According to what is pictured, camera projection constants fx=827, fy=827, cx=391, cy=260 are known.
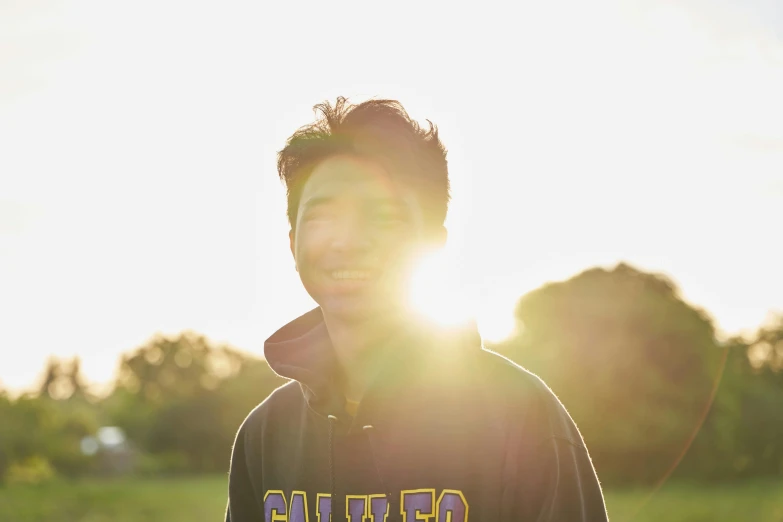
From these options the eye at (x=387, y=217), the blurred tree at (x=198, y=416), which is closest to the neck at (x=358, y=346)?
the eye at (x=387, y=217)

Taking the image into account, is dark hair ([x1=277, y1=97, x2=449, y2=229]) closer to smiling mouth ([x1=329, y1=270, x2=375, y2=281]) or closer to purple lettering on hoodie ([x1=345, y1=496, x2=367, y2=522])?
smiling mouth ([x1=329, y1=270, x2=375, y2=281])

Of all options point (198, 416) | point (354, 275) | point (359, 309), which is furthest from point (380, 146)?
point (198, 416)

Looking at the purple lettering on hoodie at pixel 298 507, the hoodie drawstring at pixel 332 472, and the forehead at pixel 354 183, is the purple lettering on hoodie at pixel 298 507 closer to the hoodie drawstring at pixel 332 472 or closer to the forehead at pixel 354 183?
the hoodie drawstring at pixel 332 472

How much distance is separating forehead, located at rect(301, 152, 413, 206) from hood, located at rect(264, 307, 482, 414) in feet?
1.58

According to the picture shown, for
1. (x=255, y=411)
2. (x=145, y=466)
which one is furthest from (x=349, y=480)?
(x=145, y=466)

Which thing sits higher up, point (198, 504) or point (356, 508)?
point (356, 508)

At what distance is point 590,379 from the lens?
2788 centimetres

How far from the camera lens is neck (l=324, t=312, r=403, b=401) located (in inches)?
119

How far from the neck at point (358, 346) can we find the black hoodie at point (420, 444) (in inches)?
1.8

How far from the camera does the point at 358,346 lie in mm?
3090

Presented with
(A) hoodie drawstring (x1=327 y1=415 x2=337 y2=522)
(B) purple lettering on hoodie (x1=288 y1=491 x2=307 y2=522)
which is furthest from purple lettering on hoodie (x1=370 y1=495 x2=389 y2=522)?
(B) purple lettering on hoodie (x1=288 y1=491 x2=307 y2=522)

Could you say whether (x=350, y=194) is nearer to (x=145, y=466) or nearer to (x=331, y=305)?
(x=331, y=305)

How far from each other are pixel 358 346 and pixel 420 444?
0.43 metres

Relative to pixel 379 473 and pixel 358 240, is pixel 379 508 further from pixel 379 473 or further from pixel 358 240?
pixel 358 240
